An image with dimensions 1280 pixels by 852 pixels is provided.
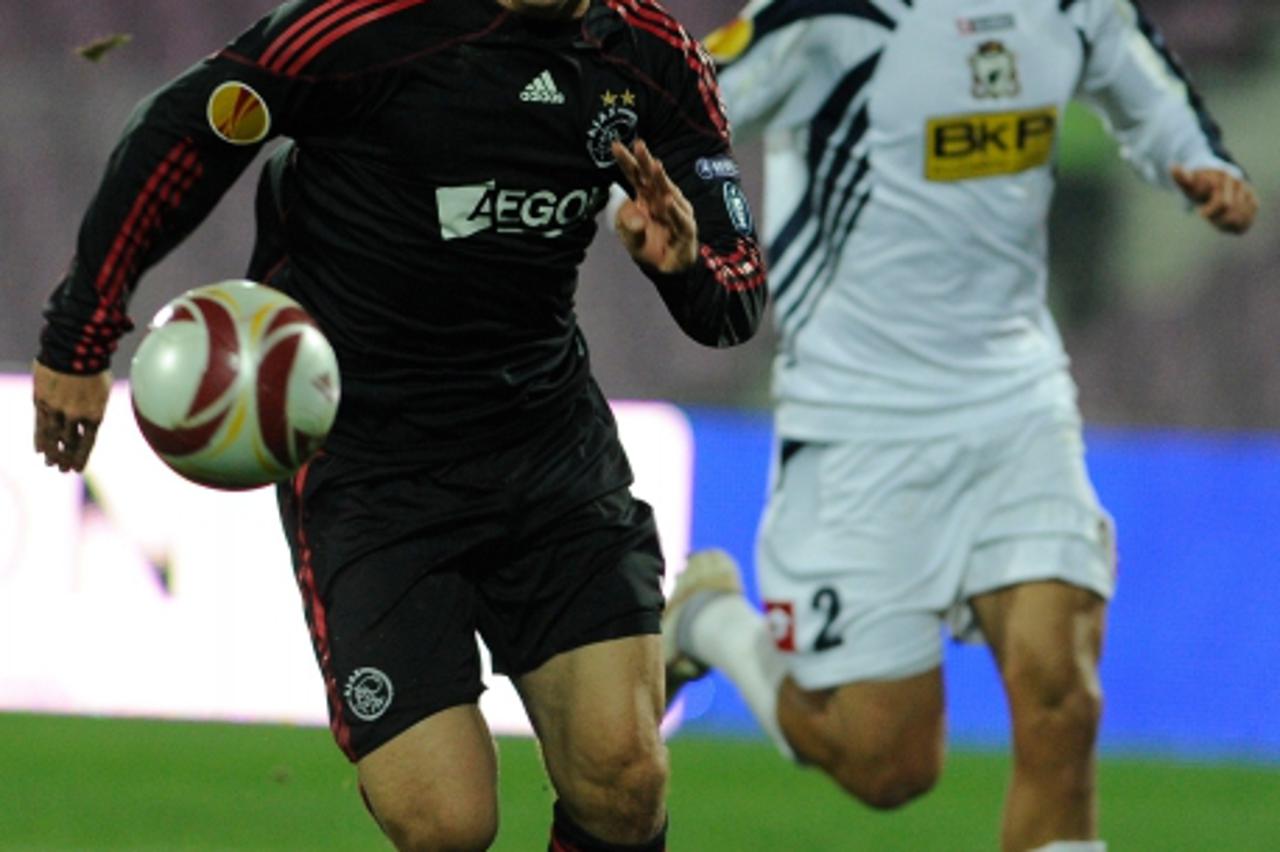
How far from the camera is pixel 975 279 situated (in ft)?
19.8

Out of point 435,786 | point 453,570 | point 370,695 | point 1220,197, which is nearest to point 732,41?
point 1220,197

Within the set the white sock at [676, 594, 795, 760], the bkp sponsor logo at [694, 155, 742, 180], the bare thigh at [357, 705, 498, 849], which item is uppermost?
the bkp sponsor logo at [694, 155, 742, 180]

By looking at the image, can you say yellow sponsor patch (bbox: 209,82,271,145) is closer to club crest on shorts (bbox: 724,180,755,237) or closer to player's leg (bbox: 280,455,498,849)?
player's leg (bbox: 280,455,498,849)

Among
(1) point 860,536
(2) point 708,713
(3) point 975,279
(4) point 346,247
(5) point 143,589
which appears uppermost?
(4) point 346,247

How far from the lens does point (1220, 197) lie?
5.93 meters

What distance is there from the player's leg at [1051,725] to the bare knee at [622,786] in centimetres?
118

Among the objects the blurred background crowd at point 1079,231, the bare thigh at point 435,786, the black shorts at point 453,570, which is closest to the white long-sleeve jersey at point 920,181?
the black shorts at point 453,570

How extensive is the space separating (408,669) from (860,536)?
1.80 meters

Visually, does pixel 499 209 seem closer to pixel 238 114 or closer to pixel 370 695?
pixel 238 114

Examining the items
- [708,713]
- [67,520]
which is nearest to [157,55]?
[67,520]

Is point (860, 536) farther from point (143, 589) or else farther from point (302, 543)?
point (143, 589)

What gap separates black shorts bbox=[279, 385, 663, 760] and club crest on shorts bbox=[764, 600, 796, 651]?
1.38 metres

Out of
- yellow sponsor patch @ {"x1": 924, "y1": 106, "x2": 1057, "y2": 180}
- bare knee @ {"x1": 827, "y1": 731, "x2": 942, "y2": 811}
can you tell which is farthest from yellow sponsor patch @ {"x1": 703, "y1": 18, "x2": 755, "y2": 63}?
bare knee @ {"x1": 827, "y1": 731, "x2": 942, "y2": 811}

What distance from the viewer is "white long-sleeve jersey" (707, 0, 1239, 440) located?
19.6 feet
